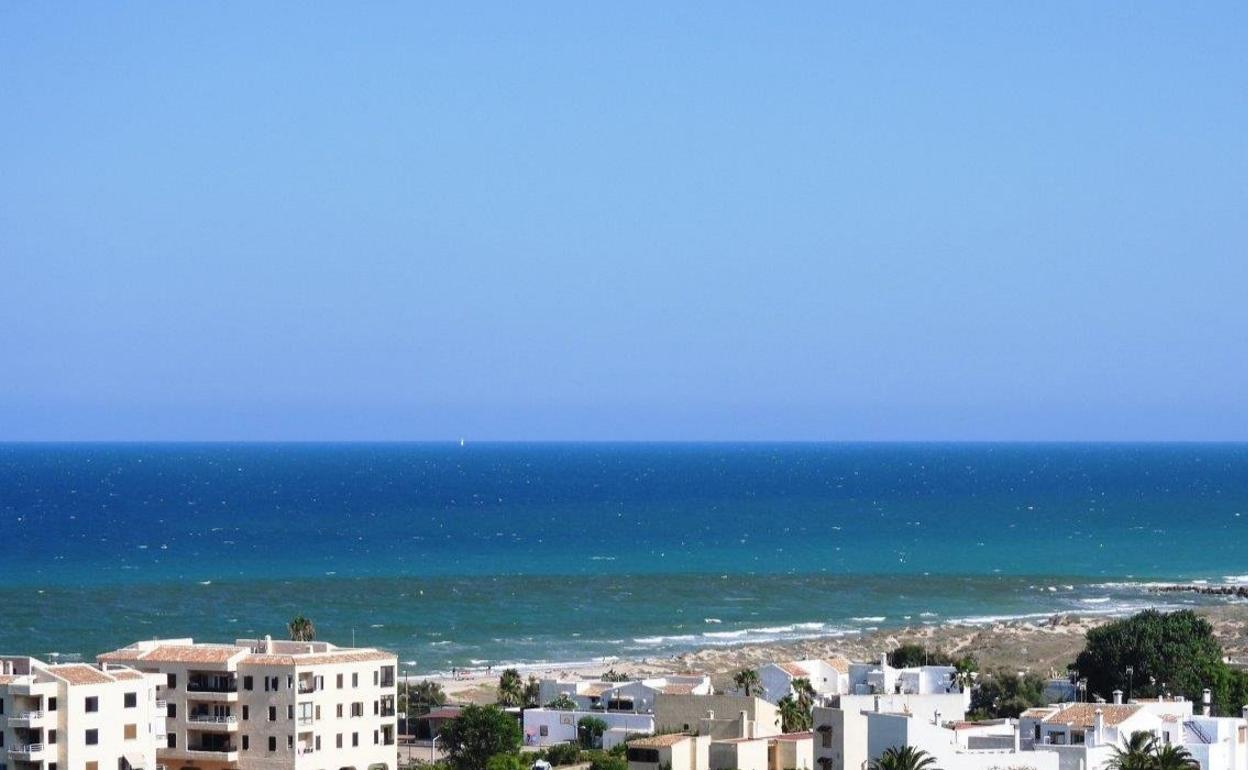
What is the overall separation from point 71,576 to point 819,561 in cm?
5737

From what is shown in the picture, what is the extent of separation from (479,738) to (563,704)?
8201 mm

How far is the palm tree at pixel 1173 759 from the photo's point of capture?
54.7 metres

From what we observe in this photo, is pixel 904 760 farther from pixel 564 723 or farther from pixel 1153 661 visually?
pixel 1153 661

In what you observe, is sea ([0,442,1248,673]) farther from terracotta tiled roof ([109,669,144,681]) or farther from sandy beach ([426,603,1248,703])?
terracotta tiled roof ([109,669,144,681])

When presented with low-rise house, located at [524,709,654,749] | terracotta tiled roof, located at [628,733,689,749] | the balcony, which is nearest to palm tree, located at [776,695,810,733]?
low-rise house, located at [524,709,654,749]

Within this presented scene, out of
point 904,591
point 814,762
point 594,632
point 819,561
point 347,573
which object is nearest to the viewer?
point 814,762

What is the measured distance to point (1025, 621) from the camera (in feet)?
400

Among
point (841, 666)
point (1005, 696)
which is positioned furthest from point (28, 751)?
point (1005, 696)

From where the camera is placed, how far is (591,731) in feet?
225

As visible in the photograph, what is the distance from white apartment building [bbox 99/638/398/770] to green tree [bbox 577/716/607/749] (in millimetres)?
9162

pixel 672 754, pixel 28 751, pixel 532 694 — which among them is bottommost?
pixel 532 694

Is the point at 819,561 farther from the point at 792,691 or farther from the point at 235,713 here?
the point at 235,713

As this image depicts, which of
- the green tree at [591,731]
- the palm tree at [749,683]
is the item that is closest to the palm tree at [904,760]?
the green tree at [591,731]

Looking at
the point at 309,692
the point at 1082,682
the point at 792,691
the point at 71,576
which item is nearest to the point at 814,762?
the point at 309,692
